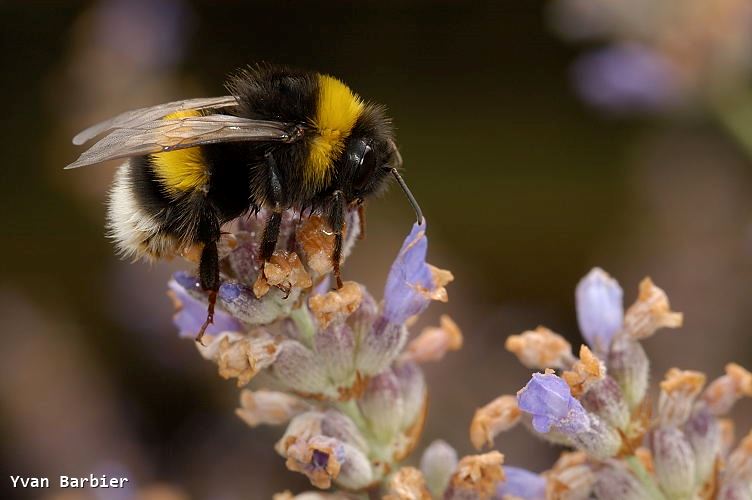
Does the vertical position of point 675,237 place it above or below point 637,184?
below

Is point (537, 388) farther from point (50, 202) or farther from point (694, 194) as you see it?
point (50, 202)

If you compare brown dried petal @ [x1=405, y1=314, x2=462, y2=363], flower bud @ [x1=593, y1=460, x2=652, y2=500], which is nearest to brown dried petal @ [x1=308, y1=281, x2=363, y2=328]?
brown dried petal @ [x1=405, y1=314, x2=462, y2=363]

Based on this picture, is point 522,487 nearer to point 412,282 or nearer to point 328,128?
point 412,282

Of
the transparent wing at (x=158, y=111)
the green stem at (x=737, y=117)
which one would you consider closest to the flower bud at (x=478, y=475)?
the transparent wing at (x=158, y=111)

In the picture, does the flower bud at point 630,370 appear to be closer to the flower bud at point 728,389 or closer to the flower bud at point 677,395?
the flower bud at point 677,395

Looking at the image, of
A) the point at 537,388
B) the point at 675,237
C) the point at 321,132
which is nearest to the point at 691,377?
the point at 537,388

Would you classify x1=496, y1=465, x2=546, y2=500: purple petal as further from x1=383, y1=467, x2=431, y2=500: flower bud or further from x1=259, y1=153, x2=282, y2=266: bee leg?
x1=259, y1=153, x2=282, y2=266: bee leg

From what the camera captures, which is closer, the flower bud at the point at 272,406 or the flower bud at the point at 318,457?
the flower bud at the point at 318,457
